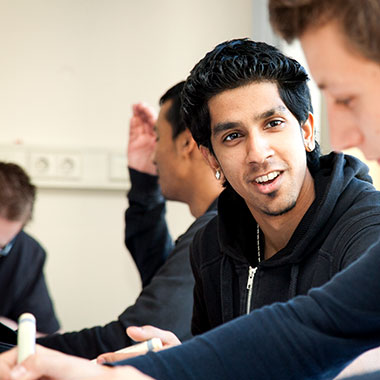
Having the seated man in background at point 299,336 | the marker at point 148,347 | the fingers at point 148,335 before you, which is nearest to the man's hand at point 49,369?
the seated man in background at point 299,336

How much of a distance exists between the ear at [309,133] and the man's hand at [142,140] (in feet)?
2.82

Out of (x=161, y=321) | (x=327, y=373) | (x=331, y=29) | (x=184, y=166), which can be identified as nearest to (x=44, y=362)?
(x=327, y=373)

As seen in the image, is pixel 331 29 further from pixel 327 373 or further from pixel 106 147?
pixel 106 147

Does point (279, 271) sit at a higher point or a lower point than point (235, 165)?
lower

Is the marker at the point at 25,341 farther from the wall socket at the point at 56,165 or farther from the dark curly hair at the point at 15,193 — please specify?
the wall socket at the point at 56,165

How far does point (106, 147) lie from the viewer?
267cm

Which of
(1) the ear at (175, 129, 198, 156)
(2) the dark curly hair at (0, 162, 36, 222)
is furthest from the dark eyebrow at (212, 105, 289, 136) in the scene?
(2) the dark curly hair at (0, 162, 36, 222)

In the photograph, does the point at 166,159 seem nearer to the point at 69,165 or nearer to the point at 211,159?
the point at 211,159

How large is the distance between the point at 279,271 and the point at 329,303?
446mm

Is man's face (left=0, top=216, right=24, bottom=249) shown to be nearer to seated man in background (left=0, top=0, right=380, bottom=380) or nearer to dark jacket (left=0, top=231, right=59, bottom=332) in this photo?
Result: dark jacket (left=0, top=231, right=59, bottom=332)

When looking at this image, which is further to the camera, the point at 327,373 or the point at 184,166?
the point at 184,166

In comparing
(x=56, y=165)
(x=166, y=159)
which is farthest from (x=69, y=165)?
(x=166, y=159)

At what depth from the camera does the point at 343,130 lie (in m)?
0.90

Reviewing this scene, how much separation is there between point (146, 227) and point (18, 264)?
20.0 inches
